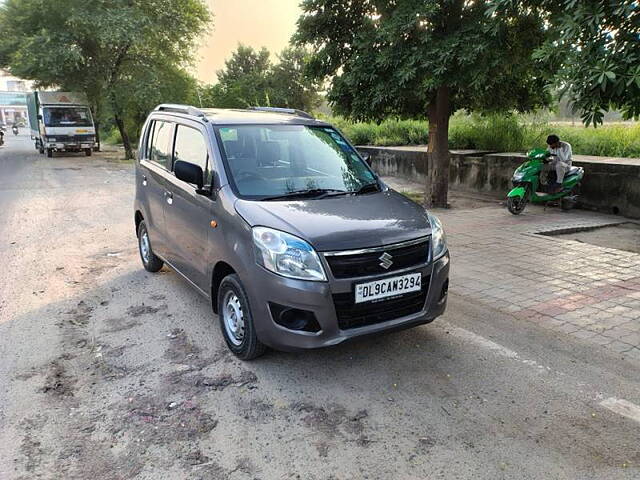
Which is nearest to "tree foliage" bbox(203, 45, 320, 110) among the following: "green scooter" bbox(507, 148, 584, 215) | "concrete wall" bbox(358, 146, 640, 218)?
"concrete wall" bbox(358, 146, 640, 218)

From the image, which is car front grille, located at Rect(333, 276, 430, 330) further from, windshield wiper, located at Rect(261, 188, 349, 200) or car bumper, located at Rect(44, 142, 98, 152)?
car bumper, located at Rect(44, 142, 98, 152)

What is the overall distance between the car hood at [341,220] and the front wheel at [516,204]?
6.07 metres

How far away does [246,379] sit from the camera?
359cm

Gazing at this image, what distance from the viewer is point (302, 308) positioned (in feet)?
10.8

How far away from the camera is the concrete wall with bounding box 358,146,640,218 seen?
9.09 meters

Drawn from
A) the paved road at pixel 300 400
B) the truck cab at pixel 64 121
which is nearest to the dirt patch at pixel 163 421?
the paved road at pixel 300 400

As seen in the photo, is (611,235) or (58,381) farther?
(611,235)

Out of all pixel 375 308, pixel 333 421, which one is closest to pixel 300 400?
pixel 333 421

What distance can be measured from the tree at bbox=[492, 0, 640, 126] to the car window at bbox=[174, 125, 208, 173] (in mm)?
2993

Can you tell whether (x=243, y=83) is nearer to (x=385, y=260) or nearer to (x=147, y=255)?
(x=147, y=255)

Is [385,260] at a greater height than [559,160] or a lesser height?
lesser

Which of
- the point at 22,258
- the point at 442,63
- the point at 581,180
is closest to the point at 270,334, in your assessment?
the point at 22,258

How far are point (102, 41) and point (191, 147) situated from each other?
19173 mm

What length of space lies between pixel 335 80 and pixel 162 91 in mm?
16287
